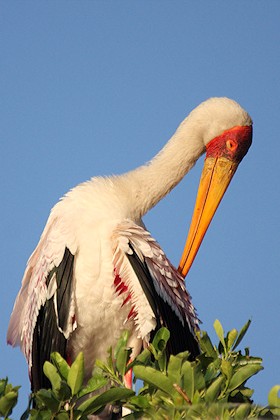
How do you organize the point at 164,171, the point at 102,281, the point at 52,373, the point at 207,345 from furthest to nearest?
the point at 164,171, the point at 102,281, the point at 207,345, the point at 52,373

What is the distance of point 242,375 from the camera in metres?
4.18

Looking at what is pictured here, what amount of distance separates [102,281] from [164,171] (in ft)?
4.05

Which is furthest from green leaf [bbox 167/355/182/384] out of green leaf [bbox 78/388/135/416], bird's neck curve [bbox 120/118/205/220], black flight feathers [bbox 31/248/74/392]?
bird's neck curve [bbox 120/118/205/220]

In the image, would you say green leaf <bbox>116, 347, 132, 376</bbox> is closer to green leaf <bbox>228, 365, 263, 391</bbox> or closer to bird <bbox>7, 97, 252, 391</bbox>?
green leaf <bbox>228, 365, 263, 391</bbox>

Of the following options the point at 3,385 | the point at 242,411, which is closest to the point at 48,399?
the point at 3,385

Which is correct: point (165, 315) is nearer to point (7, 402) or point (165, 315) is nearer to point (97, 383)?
point (97, 383)

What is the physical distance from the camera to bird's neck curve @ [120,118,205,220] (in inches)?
277

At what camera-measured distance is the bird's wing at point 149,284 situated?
6305mm

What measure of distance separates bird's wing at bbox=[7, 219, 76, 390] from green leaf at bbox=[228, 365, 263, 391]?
239cm

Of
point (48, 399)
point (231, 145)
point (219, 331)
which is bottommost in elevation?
point (48, 399)

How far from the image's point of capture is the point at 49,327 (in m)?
6.50

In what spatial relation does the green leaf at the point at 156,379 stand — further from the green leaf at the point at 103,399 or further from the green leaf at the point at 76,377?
the green leaf at the point at 76,377

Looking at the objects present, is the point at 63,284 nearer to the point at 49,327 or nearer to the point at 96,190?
the point at 49,327

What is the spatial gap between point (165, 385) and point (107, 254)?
8.91 ft
